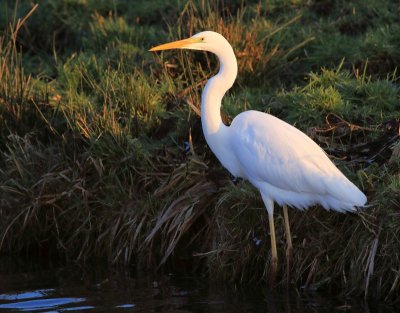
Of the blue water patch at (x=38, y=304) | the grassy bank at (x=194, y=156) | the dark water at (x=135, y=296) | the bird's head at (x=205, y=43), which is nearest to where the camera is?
the dark water at (x=135, y=296)

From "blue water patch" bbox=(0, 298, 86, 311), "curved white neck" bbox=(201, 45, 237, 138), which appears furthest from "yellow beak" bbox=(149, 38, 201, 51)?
"blue water patch" bbox=(0, 298, 86, 311)

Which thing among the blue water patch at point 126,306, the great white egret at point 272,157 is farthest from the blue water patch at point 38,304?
the great white egret at point 272,157

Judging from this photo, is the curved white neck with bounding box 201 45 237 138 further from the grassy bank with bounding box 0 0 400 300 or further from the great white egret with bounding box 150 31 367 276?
the grassy bank with bounding box 0 0 400 300

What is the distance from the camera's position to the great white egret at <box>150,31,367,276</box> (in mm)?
5809

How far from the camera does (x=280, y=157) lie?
5.97 metres

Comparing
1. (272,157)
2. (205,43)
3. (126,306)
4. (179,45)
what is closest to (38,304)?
(126,306)

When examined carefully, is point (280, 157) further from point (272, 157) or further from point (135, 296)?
point (135, 296)

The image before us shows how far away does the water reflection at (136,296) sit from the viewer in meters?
5.79

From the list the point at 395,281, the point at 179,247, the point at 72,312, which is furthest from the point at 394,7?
the point at 72,312

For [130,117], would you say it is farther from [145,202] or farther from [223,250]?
[223,250]

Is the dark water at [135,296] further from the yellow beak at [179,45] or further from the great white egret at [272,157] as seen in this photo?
the yellow beak at [179,45]

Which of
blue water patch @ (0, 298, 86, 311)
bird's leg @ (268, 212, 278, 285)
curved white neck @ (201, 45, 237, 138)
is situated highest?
curved white neck @ (201, 45, 237, 138)

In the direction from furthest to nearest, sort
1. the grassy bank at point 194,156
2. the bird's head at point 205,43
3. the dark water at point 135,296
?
the bird's head at point 205,43 → the grassy bank at point 194,156 → the dark water at point 135,296

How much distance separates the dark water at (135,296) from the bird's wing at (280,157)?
71 cm
